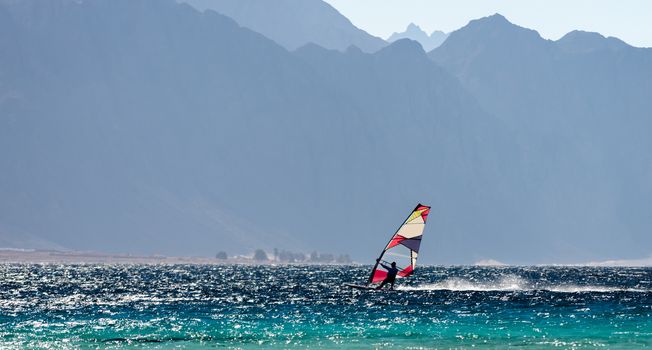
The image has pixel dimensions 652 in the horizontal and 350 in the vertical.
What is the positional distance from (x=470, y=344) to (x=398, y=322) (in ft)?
43.2

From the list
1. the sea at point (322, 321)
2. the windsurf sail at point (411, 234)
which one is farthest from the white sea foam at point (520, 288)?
the windsurf sail at point (411, 234)

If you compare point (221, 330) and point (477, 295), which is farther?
point (477, 295)

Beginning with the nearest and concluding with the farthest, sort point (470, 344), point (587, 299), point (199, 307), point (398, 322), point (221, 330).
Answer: point (470, 344), point (221, 330), point (398, 322), point (199, 307), point (587, 299)

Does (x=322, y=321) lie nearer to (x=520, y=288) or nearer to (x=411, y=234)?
(x=411, y=234)

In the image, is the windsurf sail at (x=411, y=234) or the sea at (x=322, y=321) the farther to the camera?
the windsurf sail at (x=411, y=234)

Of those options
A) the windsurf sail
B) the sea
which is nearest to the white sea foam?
the sea

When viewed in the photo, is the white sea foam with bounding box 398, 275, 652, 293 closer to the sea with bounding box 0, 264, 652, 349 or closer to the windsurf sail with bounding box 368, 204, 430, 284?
the sea with bounding box 0, 264, 652, 349

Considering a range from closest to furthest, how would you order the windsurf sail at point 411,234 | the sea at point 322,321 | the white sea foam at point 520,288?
1. the sea at point 322,321
2. the windsurf sail at point 411,234
3. the white sea foam at point 520,288

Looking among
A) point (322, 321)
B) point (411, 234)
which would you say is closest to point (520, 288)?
point (411, 234)

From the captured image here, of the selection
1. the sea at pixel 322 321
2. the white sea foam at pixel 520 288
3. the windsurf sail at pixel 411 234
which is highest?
the windsurf sail at pixel 411 234

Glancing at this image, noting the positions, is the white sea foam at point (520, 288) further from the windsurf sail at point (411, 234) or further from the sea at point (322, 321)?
the windsurf sail at point (411, 234)

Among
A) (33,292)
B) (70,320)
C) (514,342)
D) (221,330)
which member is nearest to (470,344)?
(514,342)

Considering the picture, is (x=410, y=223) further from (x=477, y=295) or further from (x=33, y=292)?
(x=33, y=292)

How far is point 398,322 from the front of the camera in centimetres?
6850
